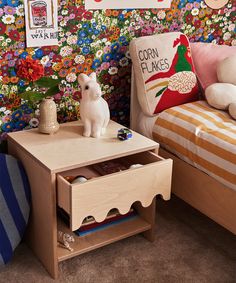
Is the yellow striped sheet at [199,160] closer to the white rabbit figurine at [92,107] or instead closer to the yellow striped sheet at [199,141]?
the yellow striped sheet at [199,141]

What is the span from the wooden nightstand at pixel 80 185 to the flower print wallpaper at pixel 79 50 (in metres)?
0.15

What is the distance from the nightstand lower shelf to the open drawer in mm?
225

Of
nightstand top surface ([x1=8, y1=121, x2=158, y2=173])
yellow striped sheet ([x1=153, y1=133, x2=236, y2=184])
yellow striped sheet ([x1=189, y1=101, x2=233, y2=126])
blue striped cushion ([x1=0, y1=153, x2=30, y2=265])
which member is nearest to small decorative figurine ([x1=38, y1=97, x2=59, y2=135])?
nightstand top surface ([x1=8, y1=121, x2=158, y2=173])

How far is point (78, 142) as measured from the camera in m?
1.90

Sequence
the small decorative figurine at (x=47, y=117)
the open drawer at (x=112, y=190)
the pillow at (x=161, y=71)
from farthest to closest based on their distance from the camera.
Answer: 1. the pillow at (x=161, y=71)
2. the small decorative figurine at (x=47, y=117)
3. the open drawer at (x=112, y=190)

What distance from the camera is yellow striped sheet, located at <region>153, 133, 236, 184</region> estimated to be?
1817 millimetres

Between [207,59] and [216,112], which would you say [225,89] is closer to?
[216,112]

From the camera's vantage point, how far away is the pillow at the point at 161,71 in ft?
7.08

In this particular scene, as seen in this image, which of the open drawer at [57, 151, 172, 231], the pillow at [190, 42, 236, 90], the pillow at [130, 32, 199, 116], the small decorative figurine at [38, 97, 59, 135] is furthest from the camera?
the pillow at [190, 42, 236, 90]

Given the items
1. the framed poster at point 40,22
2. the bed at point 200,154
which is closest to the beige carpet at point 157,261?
the bed at point 200,154

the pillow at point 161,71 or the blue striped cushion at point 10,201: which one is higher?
the pillow at point 161,71

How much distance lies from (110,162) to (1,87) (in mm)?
574

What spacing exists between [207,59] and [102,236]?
3.41 feet

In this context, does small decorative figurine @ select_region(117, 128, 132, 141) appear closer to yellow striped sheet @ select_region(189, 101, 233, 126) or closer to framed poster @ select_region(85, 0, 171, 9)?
yellow striped sheet @ select_region(189, 101, 233, 126)
